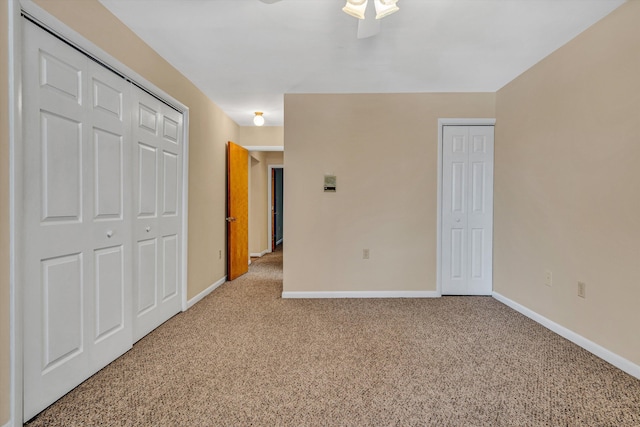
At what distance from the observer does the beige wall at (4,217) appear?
53.4 inches

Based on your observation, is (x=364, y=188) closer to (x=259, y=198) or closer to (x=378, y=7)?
(x=378, y=7)

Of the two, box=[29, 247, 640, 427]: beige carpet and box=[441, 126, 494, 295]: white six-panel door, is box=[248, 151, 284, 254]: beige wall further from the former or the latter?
box=[441, 126, 494, 295]: white six-panel door

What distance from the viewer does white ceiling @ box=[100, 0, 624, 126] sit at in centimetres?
200

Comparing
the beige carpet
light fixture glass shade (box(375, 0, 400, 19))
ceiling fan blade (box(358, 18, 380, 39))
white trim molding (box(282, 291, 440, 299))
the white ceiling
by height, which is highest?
the white ceiling

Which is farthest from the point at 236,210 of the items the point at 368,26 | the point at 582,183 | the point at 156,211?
the point at 582,183

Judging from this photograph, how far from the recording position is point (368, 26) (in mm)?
1976

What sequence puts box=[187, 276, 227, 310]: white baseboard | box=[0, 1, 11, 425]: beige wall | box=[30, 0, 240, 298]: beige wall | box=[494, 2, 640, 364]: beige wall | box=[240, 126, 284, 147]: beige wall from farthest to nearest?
1. box=[240, 126, 284, 147]: beige wall
2. box=[187, 276, 227, 310]: white baseboard
3. box=[494, 2, 640, 364]: beige wall
4. box=[30, 0, 240, 298]: beige wall
5. box=[0, 1, 11, 425]: beige wall

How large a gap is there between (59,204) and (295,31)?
1.93m

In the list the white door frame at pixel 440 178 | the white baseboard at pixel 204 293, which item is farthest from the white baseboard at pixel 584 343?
the white baseboard at pixel 204 293

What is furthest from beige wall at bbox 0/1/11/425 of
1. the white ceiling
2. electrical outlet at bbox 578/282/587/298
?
electrical outlet at bbox 578/282/587/298

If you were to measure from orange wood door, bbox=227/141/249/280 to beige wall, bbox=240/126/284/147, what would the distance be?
10.6 inches

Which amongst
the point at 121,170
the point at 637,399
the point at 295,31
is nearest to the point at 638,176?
the point at 637,399

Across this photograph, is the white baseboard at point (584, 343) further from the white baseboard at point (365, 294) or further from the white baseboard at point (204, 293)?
the white baseboard at point (204, 293)

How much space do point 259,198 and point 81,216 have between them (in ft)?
15.8
